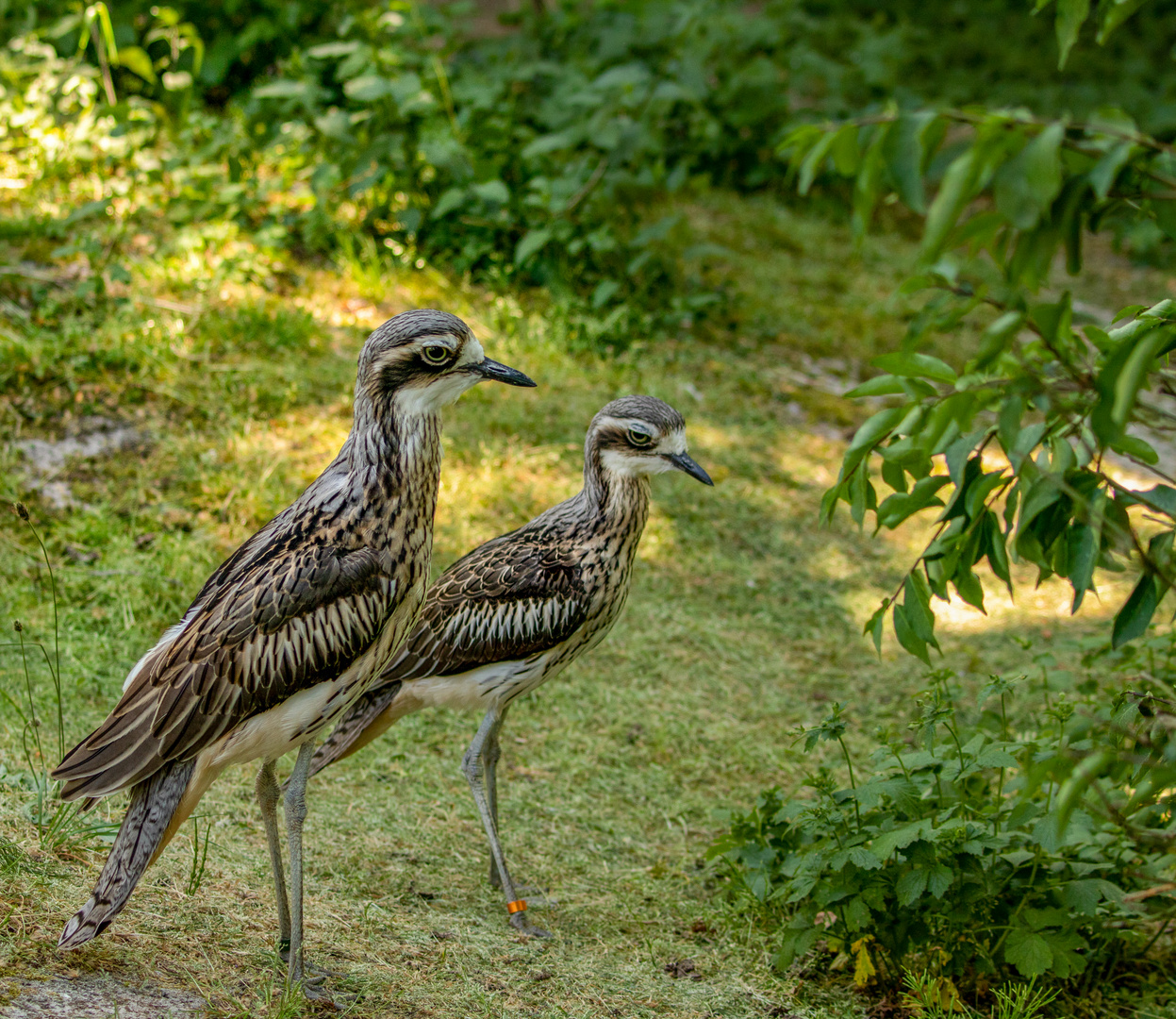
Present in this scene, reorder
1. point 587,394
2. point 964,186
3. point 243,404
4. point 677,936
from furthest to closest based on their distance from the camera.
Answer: point 587,394, point 243,404, point 677,936, point 964,186

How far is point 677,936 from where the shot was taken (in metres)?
Result: 3.93

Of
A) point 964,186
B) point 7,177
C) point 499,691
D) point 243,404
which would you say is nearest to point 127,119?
point 7,177

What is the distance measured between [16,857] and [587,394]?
170 inches

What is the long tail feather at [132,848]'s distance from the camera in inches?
118

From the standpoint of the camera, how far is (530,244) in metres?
7.46

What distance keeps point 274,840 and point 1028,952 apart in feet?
6.86

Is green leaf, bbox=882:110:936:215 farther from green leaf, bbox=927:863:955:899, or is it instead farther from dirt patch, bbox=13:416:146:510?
dirt patch, bbox=13:416:146:510

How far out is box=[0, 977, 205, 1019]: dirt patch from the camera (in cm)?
289

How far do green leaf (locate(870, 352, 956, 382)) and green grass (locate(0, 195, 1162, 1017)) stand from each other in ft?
0.42

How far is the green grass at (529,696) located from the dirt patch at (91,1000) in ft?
0.19

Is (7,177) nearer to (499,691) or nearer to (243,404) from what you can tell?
(243,404)

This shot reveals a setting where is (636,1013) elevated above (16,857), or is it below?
below

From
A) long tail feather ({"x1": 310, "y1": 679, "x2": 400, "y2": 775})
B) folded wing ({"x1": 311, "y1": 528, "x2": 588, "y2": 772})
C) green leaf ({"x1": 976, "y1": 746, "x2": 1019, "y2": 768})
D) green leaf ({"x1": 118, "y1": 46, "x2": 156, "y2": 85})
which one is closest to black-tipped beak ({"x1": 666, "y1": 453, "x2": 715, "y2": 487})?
folded wing ({"x1": 311, "y1": 528, "x2": 588, "y2": 772})

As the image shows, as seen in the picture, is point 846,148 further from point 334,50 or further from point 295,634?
point 334,50
